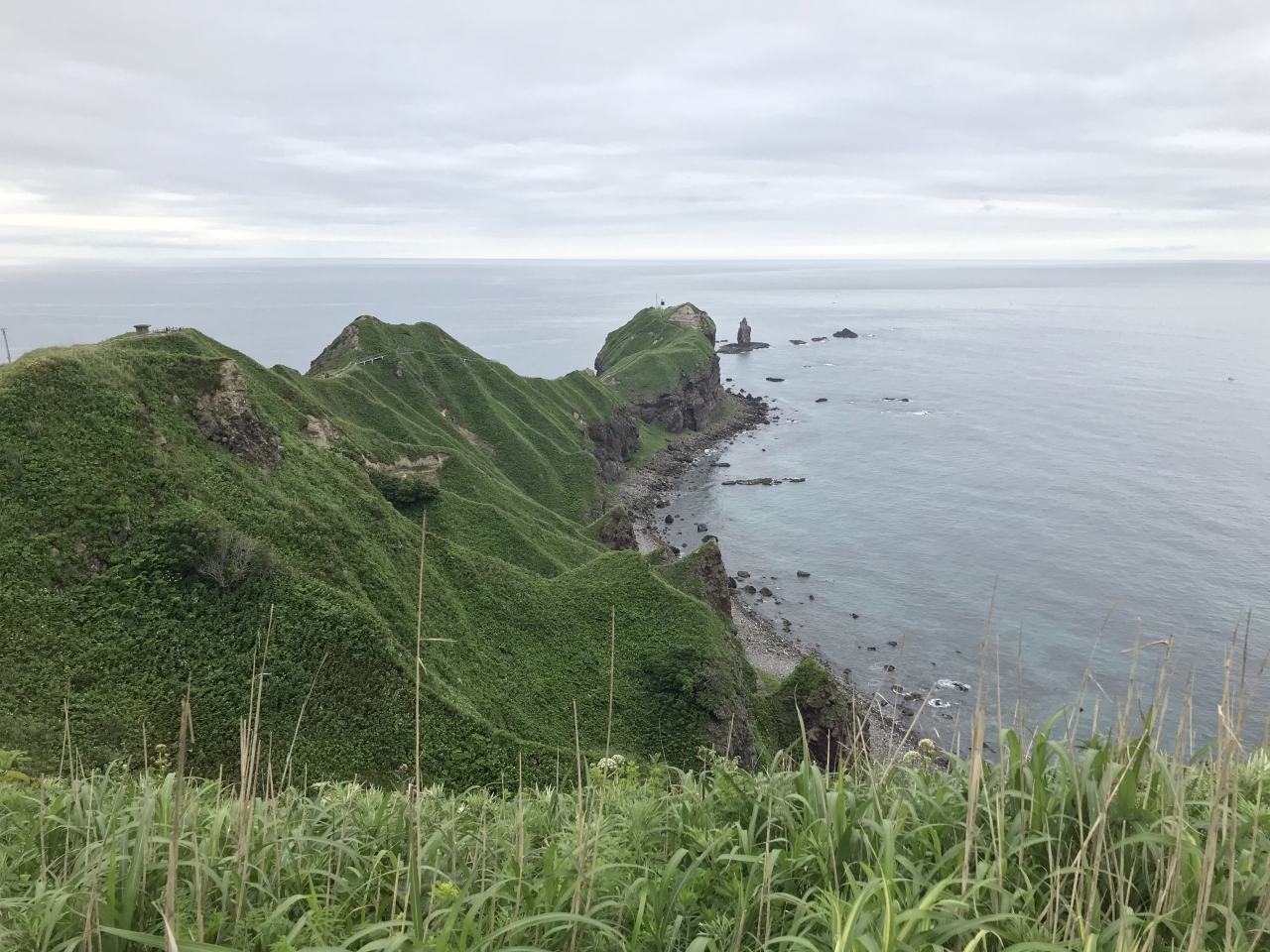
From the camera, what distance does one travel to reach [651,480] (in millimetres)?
103938

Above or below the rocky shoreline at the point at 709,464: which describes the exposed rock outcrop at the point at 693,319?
above

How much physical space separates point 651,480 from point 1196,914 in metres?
99.3

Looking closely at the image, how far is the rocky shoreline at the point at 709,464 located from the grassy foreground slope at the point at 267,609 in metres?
13.6

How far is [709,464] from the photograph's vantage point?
372 feet

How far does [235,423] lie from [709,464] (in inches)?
3249

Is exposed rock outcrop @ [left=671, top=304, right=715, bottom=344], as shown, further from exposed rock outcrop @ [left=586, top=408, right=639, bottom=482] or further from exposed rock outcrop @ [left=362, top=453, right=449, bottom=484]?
exposed rock outcrop @ [left=362, top=453, right=449, bottom=484]

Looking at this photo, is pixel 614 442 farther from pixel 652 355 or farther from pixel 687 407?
pixel 652 355

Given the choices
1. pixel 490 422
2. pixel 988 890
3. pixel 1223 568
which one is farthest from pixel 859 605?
pixel 988 890

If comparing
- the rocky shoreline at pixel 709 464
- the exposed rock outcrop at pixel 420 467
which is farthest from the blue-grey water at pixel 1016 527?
the exposed rock outcrop at pixel 420 467

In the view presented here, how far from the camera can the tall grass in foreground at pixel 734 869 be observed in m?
5.04

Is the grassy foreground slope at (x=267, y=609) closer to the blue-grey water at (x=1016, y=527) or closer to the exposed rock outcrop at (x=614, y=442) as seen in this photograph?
the blue-grey water at (x=1016, y=527)

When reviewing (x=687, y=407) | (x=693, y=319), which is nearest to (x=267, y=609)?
(x=687, y=407)

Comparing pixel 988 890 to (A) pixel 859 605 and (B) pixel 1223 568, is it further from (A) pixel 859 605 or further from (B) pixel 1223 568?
(B) pixel 1223 568

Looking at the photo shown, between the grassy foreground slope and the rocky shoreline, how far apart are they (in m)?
13.6
